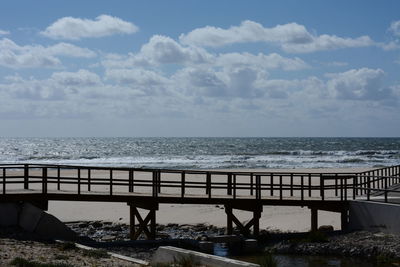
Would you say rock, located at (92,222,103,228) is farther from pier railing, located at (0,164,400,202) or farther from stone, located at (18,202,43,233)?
stone, located at (18,202,43,233)

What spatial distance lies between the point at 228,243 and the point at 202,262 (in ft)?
24.3

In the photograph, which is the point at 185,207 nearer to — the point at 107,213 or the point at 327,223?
the point at 107,213

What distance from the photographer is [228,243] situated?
2116 cm

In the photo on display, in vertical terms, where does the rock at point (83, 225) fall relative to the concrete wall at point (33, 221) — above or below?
below

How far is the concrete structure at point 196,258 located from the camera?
512 inches

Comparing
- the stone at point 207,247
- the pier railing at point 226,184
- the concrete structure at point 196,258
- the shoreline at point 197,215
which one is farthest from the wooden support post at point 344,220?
the concrete structure at point 196,258

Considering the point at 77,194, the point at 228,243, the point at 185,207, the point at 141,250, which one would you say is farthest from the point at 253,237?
the point at 185,207

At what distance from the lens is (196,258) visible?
1399cm

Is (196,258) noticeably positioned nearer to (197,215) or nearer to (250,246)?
(250,246)

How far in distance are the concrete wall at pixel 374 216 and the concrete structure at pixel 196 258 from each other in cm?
848

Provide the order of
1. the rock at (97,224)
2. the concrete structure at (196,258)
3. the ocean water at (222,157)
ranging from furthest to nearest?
the ocean water at (222,157), the rock at (97,224), the concrete structure at (196,258)

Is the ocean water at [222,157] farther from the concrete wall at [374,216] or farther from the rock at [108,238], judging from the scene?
the concrete wall at [374,216]

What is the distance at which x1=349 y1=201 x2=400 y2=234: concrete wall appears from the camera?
20.3 metres

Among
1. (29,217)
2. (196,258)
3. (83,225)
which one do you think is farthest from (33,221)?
(196,258)
